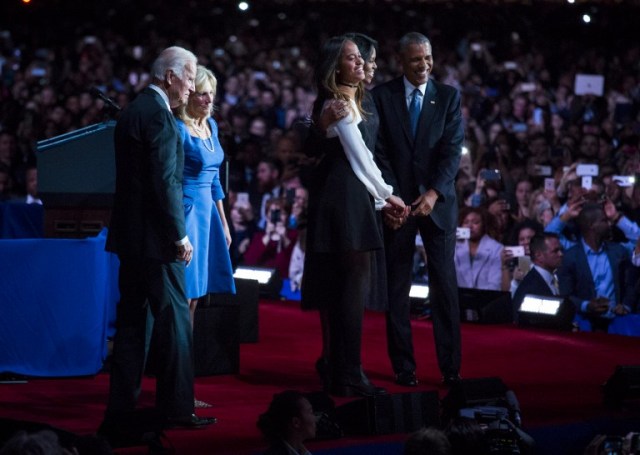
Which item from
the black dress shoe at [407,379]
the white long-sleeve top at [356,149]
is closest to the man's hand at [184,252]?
the white long-sleeve top at [356,149]

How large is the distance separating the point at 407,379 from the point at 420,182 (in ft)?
3.19

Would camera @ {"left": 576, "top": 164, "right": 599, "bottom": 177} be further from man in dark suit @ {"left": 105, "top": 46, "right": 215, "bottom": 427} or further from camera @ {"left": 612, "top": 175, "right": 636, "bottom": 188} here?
man in dark suit @ {"left": 105, "top": 46, "right": 215, "bottom": 427}

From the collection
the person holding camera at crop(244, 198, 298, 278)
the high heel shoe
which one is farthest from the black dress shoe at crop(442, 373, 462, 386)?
the person holding camera at crop(244, 198, 298, 278)

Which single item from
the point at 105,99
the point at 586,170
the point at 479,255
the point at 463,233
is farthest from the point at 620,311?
the point at 105,99

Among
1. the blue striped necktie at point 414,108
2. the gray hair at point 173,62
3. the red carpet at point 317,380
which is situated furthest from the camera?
the blue striped necktie at point 414,108

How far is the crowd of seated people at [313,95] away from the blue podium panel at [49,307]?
41.3 inches

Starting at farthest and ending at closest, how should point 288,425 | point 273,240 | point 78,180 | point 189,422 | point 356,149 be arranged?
point 273,240 < point 78,180 < point 356,149 < point 189,422 < point 288,425

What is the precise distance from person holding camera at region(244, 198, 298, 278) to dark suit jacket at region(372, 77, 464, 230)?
15.4 ft

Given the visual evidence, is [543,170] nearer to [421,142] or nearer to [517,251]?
[517,251]

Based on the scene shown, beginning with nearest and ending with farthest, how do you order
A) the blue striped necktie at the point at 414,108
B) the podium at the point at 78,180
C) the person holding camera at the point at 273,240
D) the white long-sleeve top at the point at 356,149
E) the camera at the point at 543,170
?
1. the white long-sleeve top at the point at 356,149
2. the blue striped necktie at the point at 414,108
3. the podium at the point at 78,180
4. the person holding camera at the point at 273,240
5. the camera at the point at 543,170

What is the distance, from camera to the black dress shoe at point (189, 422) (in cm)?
472

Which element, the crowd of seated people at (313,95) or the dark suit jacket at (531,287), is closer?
the dark suit jacket at (531,287)

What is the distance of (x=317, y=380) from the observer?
19.7 ft

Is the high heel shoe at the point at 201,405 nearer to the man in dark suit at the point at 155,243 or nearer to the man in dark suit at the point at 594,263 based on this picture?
the man in dark suit at the point at 155,243
